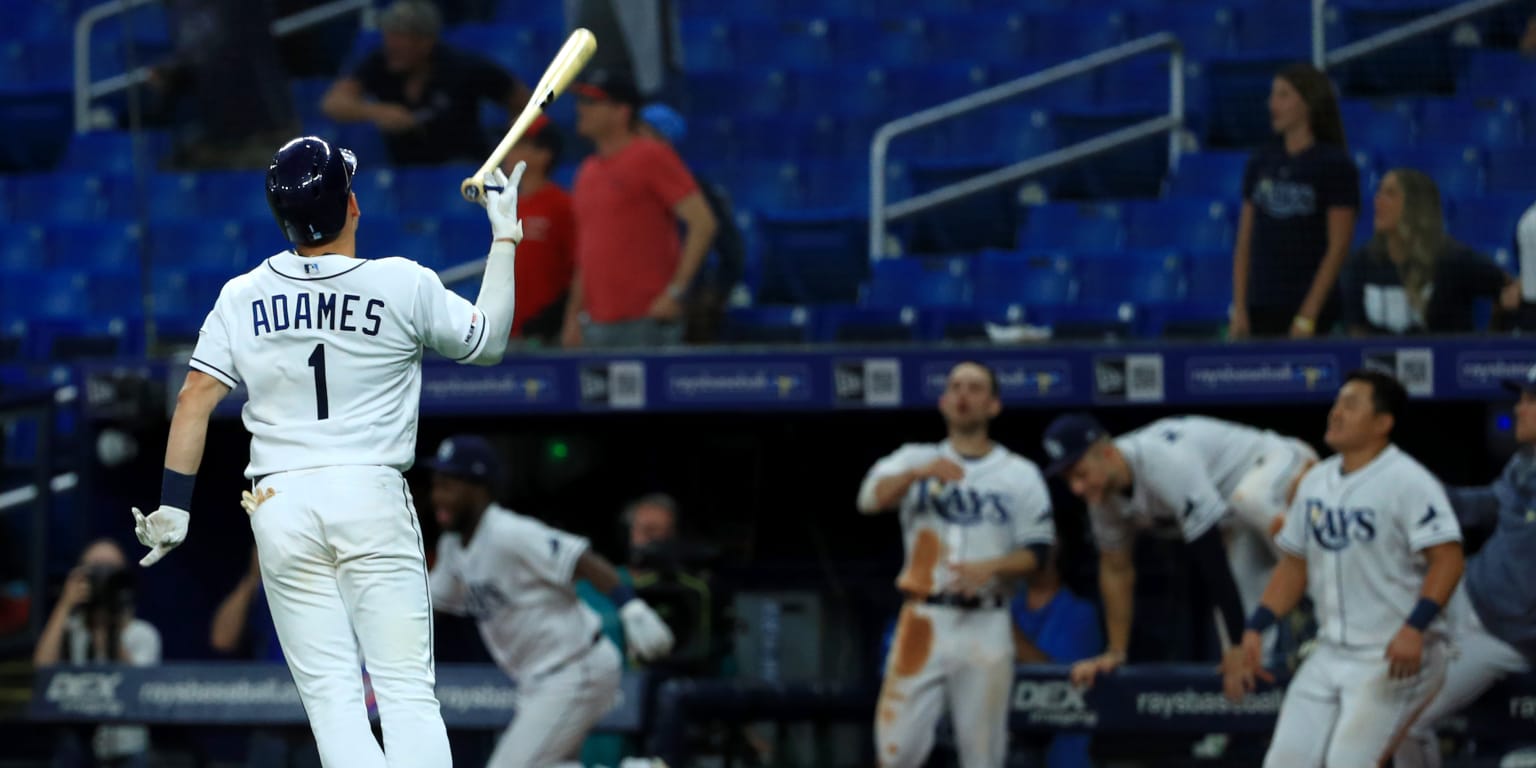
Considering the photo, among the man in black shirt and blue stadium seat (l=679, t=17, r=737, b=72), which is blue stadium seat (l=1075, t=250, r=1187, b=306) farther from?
the man in black shirt

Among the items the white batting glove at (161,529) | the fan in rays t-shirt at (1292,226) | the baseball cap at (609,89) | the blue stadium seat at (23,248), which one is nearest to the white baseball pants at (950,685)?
the fan in rays t-shirt at (1292,226)

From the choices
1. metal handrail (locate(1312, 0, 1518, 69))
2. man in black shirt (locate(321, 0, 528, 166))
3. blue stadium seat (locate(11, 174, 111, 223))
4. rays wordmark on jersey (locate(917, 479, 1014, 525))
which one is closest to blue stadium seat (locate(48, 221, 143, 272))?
blue stadium seat (locate(11, 174, 111, 223))

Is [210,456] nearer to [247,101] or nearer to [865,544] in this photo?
[247,101]

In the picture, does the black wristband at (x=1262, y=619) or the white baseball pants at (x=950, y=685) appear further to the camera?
the white baseball pants at (x=950, y=685)

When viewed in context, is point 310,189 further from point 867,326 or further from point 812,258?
point 812,258

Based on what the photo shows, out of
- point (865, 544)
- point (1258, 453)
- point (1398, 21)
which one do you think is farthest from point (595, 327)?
point (1398, 21)

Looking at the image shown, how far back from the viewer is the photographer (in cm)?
877

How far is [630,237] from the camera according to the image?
29.6ft

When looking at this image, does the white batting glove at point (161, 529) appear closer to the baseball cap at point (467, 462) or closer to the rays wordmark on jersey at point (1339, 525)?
the baseball cap at point (467, 462)

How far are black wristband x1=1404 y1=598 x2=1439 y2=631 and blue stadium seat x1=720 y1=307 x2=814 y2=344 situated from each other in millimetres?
3205

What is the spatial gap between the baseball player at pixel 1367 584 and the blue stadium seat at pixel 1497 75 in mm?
2528

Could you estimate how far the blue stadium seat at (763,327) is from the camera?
9055 millimetres

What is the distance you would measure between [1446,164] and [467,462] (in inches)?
157

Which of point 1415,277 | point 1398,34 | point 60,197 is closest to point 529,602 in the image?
point 1415,277
